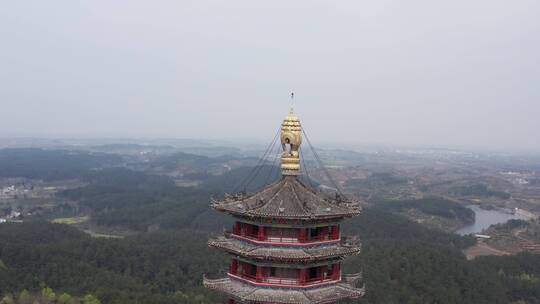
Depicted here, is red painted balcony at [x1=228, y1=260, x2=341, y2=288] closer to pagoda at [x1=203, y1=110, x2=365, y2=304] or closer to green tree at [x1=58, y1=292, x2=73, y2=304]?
pagoda at [x1=203, y1=110, x2=365, y2=304]

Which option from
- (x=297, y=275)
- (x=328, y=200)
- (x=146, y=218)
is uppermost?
(x=328, y=200)

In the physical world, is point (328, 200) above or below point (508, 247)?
above

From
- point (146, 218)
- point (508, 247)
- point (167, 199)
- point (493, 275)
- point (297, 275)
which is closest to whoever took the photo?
point (297, 275)

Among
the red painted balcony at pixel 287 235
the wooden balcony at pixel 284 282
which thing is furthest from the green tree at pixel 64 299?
the wooden balcony at pixel 284 282

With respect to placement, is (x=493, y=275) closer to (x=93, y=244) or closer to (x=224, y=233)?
(x=93, y=244)

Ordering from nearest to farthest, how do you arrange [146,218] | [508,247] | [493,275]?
[493,275]
[508,247]
[146,218]

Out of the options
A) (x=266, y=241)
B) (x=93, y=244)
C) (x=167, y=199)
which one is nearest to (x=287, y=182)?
(x=266, y=241)

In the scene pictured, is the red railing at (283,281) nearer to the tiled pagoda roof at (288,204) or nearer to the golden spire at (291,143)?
the tiled pagoda roof at (288,204)
